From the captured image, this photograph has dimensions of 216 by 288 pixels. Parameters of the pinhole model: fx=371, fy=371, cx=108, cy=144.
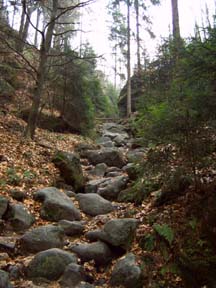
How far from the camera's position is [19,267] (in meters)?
5.53

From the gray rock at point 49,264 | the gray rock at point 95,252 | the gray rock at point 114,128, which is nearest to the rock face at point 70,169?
the gray rock at point 95,252

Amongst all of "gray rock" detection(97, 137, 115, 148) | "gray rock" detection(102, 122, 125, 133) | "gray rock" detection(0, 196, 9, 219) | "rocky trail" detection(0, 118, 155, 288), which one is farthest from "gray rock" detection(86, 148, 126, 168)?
"gray rock" detection(102, 122, 125, 133)

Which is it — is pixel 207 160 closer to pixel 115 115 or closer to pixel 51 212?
pixel 51 212

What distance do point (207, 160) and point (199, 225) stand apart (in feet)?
3.22

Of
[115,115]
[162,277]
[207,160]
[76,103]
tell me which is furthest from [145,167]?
[115,115]

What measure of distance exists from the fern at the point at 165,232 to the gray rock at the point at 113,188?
11.1 ft

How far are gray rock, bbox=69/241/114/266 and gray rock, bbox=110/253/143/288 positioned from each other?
0.50 m

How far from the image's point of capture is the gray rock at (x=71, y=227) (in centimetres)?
699

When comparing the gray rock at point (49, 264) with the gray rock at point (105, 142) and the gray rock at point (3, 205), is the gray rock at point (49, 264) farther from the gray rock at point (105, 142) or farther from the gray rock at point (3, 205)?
the gray rock at point (105, 142)

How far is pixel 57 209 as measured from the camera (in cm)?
767

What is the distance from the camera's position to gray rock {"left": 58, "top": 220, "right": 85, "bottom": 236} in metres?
6.99

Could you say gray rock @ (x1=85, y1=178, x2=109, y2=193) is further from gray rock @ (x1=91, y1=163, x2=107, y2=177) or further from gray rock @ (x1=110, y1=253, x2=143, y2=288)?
gray rock @ (x1=110, y1=253, x2=143, y2=288)

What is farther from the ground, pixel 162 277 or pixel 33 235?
pixel 33 235

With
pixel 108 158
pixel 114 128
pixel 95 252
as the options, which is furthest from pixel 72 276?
pixel 114 128
